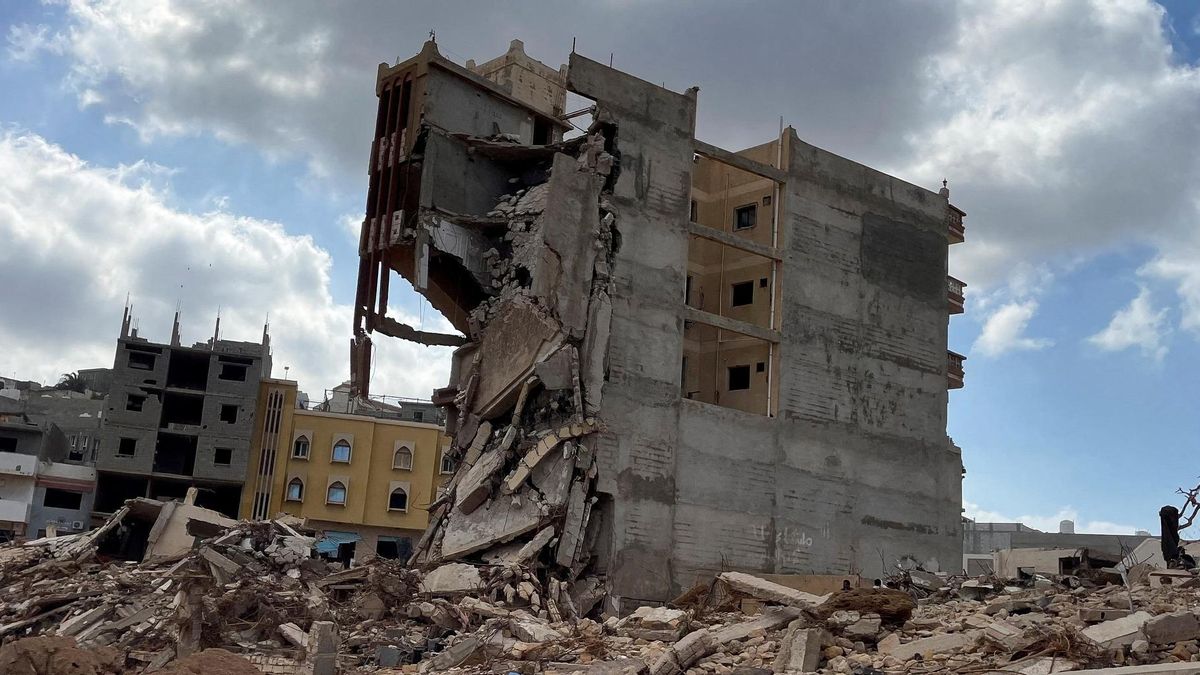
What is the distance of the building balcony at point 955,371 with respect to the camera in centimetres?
3275

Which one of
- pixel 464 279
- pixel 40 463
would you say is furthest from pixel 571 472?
pixel 40 463

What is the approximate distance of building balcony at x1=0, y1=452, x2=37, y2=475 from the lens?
48.3 metres

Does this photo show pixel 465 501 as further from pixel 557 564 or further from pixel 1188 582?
pixel 1188 582

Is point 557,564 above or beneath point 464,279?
beneath

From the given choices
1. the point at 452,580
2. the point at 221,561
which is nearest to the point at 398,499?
the point at 452,580

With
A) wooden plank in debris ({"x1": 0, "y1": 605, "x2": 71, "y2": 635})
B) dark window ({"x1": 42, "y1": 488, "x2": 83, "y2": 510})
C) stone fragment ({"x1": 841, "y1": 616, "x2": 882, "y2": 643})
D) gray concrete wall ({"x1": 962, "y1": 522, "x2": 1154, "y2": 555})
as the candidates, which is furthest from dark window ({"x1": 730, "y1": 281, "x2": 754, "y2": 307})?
dark window ({"x1": 42, "y1": 488, "x2": 83, "y2": 510})

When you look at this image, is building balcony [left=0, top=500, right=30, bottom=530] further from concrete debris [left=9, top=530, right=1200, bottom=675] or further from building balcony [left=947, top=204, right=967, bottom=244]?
building balcony [left=947, top=204, right=967, bottom=244]

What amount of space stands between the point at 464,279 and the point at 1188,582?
1478 centimetres

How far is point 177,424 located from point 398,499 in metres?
10.1

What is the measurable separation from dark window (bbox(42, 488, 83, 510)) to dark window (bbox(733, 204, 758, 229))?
33.7 meters

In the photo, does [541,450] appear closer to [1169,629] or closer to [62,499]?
[1169,629]

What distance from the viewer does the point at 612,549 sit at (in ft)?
74.6

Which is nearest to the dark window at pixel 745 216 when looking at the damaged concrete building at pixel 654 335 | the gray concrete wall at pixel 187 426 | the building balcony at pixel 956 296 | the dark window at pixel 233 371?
the damaged concrete building at pixel 654 335

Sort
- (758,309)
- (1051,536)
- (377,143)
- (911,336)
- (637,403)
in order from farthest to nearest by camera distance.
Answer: (1051,536) < (911,336) < (758,309) < (377,143) < (637,403)
